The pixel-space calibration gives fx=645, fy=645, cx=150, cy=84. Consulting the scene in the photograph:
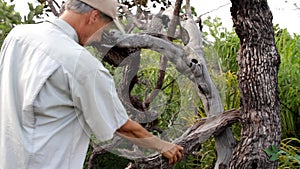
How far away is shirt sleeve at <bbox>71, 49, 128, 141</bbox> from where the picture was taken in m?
2.08

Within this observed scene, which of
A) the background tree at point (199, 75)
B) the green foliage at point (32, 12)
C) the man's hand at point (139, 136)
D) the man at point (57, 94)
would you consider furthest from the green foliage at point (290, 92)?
the man at point (57, 94)

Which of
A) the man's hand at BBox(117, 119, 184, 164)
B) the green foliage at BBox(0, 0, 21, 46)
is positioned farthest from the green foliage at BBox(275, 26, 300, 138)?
the man's hand at BBox(117, 119, 184, 164)

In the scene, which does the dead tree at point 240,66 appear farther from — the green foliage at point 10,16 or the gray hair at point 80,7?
the gray hair at point 80,7

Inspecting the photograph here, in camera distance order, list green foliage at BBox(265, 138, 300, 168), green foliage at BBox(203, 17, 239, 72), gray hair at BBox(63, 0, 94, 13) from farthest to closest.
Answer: green foliage at BBox(203, 17, 239, 72), green foliage at BBox(265, 138, 300, 168), gray hair at BBox(63, 0, 94, 13)

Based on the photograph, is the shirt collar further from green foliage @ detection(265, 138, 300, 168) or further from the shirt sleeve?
green foliage @ detection(265, 138, 300, 168)

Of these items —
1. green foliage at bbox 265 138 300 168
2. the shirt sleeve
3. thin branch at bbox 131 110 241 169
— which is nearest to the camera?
the shirt sleeve

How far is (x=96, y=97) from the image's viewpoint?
82.7 inches

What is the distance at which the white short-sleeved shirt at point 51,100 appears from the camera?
2105mm

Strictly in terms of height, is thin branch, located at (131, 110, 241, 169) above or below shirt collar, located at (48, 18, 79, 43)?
below

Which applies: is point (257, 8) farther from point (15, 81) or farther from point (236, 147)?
point (15, 81)

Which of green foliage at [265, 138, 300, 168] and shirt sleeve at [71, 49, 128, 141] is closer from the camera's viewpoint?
shirt sleeve at [71, 49, 128, 141]

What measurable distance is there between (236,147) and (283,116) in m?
1.17

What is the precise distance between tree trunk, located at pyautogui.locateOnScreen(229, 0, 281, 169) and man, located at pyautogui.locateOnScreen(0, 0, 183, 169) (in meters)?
1.19

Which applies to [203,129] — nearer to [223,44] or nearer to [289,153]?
[289,153]
